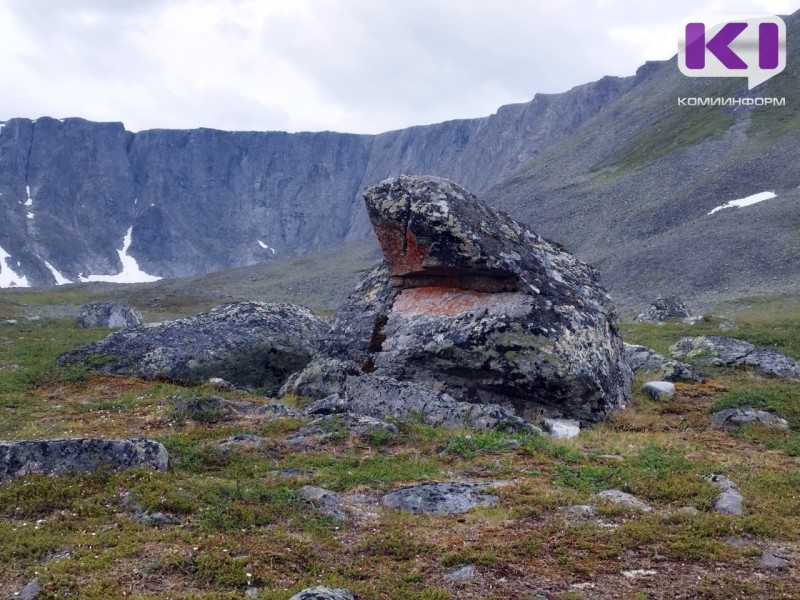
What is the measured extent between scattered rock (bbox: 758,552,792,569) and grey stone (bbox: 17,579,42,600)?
25.2ft

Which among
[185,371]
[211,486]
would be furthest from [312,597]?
[185,371]

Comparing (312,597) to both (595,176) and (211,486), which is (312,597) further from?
(595,176)

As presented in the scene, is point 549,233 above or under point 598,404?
above

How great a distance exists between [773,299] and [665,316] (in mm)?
15825

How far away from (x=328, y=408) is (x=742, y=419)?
28.8ft

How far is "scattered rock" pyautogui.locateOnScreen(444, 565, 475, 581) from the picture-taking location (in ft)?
24.6

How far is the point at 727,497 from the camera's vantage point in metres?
9.74

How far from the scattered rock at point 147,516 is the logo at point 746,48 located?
116809 millimetres

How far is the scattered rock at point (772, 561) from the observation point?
776cm

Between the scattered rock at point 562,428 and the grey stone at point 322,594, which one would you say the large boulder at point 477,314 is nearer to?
the scattered rock at point 562,428

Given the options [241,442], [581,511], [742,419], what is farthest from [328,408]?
[742,419]

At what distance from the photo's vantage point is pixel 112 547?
26.0 feet

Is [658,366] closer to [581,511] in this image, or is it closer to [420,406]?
[420,406]

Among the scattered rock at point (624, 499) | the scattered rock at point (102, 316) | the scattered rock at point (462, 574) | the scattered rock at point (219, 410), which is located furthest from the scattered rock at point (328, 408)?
the scattered rock at point (102, 316)
